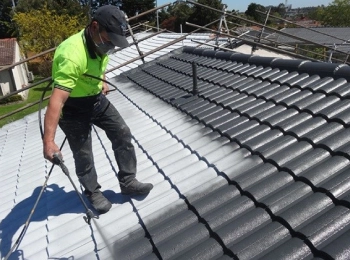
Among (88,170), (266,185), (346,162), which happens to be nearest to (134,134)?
(88,170)

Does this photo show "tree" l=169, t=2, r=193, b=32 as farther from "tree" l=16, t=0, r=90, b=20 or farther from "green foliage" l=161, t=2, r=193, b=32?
"tree" l=16, t=0, r=90, b=20

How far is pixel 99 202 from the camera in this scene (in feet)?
10.9

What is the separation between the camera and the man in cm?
265

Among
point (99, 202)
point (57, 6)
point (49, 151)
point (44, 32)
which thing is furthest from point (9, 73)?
point (49, 151)

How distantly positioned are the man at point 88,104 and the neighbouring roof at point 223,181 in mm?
277

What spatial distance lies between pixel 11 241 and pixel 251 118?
116 inches

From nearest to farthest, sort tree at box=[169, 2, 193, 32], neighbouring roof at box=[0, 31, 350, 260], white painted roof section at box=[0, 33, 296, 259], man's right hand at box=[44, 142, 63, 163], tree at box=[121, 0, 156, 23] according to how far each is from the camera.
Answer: neighbouring roof at box=[0, 31, 350, 260] < man's right hand at box=[44, 142, 63, 163] < white painted roof section at box=[0, 33, 296, 259] < tree at box=[169, 2, 193, 32] < tree at box=[121, 0, 156, 23]

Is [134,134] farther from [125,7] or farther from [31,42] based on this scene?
[125,7]

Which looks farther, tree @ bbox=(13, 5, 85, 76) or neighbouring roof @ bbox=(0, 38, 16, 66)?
tree @ bbox=(13, 5, 85, 76)

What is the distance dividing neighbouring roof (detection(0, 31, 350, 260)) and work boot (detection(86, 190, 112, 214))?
2.7 inches

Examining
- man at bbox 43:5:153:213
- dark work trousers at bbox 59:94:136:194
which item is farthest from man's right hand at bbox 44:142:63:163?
dark work trousers at bbox 59:94:136:194

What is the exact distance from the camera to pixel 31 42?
32781mm

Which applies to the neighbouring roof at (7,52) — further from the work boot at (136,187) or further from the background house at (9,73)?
the work boot at (136,187)

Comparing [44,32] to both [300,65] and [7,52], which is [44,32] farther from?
[300,65]
